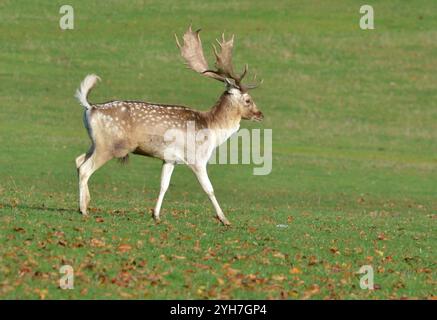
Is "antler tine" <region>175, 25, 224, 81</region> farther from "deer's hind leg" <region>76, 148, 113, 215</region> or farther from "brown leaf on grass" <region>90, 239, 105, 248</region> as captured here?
"brown leaf on grass" <region>90, 239, 105, 248</region>

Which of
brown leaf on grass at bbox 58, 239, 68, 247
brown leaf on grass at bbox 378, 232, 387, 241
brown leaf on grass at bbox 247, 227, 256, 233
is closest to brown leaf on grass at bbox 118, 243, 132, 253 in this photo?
brown leaf on grass at bbox 58, 239, 68, 247

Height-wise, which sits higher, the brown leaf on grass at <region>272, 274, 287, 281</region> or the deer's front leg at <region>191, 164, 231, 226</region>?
the deer's front leg at <region>191, 164, 231, 226</region>

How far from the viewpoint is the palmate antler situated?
680 inches

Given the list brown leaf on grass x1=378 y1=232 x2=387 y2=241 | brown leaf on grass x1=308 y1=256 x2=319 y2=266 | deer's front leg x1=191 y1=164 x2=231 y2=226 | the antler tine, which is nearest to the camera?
brown leaf on grass x1=308 y1=256 x2=319 y2=266

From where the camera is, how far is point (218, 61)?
1725 centimetres

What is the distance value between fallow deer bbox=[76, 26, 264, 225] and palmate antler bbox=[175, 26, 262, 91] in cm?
2

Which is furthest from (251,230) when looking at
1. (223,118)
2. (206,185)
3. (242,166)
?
(242,166)

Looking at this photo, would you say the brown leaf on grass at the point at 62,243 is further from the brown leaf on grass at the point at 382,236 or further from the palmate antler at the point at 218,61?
the brown leaf on grass at the point at 382,236

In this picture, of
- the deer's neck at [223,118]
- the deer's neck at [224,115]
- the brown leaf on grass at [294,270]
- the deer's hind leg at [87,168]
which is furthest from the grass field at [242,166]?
the deer's neck at [224,115]

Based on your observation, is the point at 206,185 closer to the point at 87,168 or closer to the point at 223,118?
the point at 223,118

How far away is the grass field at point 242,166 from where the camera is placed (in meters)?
12.9

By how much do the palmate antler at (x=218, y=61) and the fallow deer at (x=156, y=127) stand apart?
0.05 ft
